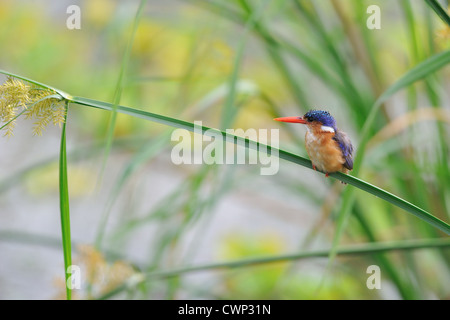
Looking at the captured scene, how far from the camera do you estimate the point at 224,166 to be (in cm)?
139

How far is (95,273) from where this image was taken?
75 cm

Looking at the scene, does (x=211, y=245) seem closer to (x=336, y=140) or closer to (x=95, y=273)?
(x=95, y=273)

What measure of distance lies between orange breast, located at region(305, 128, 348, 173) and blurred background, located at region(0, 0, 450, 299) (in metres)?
0.13

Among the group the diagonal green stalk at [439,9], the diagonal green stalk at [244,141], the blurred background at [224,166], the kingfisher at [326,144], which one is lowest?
the diagonal green stalk at [244,141]

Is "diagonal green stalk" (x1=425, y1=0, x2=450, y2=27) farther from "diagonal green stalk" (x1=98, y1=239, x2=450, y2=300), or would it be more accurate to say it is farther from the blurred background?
"diagonal green stalk" (x1=98, y1=239, x2=450, y2=300)

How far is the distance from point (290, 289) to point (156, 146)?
3.00ft

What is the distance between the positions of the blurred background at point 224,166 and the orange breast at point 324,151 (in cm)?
13

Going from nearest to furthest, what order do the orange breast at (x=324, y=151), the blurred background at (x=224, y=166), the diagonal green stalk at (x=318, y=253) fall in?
the orange breast at (x=324, y=151) → the diagonal green stalk at (x=318, y=253) → the blurred background at (x=224, y=166)

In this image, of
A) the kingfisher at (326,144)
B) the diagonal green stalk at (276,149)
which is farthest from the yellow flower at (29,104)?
the kingfisher at (326,144)

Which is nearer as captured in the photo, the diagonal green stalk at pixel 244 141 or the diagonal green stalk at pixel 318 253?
the diagonal green stalk at pixel 244 141

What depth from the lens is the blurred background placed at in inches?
35.6

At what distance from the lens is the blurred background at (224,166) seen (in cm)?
91

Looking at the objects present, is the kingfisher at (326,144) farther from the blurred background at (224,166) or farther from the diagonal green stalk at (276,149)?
the blurred background at (224,166)
